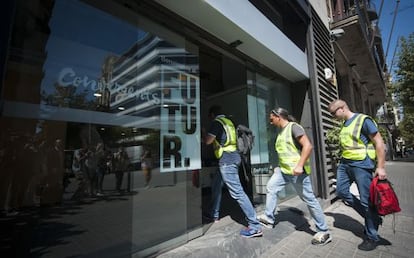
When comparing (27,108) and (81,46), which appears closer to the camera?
(27,108)

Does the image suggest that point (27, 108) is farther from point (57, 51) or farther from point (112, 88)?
point (112, 88)

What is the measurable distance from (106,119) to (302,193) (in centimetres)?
270

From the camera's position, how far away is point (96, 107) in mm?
2633

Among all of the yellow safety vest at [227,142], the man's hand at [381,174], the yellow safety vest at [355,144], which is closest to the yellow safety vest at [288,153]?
the yellow safety vest at [355,144]

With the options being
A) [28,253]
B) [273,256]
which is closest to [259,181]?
[273,256]

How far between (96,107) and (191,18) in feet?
5.91

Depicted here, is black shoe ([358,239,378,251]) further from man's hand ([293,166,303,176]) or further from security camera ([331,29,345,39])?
security camera ([331,29,345,39])

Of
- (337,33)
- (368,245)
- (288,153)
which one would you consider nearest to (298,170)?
(288,153)

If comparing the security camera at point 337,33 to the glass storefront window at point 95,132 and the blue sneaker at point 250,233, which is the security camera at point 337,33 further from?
the blue sneaker at point 250,233

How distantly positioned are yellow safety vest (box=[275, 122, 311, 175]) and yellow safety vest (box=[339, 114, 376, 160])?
52cm

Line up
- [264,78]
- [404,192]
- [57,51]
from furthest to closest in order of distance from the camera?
1. [404,192]
2. [264,78]
3. [57,51]

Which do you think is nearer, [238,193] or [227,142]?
[238,193]

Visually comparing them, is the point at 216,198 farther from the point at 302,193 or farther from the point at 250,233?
the point at 302,193

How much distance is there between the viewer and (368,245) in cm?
286
